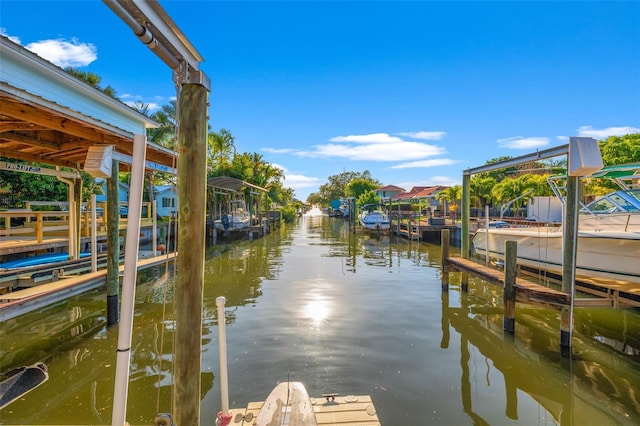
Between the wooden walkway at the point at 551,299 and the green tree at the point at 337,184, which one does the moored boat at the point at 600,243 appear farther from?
the green tree at the point at 337,184

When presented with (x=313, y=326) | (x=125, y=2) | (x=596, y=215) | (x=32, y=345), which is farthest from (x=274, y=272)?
(x=125, y=2)

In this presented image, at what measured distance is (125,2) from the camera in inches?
85.2

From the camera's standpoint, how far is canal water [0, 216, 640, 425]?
4.68 meters

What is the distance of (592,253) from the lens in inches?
314

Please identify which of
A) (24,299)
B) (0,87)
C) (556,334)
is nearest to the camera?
(0,87)

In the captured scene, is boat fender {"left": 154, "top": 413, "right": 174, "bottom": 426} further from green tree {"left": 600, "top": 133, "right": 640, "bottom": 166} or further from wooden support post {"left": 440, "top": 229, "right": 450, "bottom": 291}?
green tree {"left": 600, "top": 133, "right": 640, "bottom": 166}

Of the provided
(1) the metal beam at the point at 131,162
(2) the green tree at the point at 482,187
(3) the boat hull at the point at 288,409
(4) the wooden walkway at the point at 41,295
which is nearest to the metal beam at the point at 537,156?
(3) the boat hull at the point at 288,409

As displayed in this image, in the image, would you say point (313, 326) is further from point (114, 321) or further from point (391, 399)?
point (114, 321)

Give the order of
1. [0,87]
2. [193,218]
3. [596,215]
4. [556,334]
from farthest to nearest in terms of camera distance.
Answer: [596,215]
[556,334]
[0,87]
[193,218]

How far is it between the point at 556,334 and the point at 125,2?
874 cm

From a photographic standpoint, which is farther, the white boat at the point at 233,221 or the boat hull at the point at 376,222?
the boat hull at the point at 376,222

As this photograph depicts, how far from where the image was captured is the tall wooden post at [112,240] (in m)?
7.10

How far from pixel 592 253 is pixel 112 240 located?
10.5 meters

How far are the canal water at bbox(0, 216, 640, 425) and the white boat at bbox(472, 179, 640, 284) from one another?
48.5 inches
